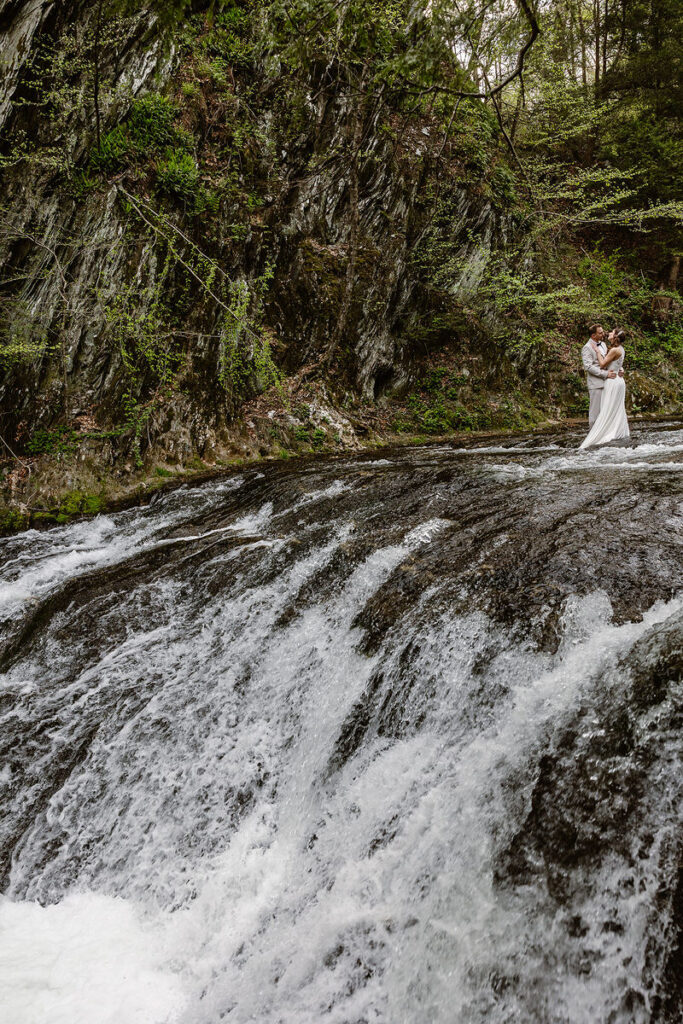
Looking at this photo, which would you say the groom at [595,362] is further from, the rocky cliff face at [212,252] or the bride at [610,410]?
the rocky cliff face at [212,252]

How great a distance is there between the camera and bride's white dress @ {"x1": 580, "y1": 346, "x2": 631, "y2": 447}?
26.5 ft

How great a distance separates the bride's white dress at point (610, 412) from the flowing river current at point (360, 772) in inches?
126

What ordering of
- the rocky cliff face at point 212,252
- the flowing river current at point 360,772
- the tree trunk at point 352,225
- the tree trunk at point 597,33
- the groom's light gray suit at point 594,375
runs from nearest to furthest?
the flowing river current at point 360,772, the rocky cliff face at point 212,252, the groom's light gray suit at point 594,375, the tree trunk at point 352,225, the tree trunk at point 597,33

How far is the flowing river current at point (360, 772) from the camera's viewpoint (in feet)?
7.36

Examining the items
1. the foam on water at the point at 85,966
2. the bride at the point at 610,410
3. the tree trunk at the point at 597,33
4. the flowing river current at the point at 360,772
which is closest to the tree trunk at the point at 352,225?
the bride at the point at 610,410

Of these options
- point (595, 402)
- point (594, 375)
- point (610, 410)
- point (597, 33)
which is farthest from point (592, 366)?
point (597, 33)

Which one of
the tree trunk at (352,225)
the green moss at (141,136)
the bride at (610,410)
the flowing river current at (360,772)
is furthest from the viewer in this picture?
the tree trunk at (352,225)

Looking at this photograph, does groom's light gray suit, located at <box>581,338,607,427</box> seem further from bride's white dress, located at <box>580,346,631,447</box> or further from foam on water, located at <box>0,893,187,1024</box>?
foam on water, located at <box>0,893,187,1024</box>

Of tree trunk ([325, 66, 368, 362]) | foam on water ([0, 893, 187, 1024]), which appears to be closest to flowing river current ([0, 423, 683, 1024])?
foam on water ([0, 893, 187, 1024])

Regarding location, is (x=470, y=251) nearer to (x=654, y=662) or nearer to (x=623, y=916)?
(x=654, y=662)

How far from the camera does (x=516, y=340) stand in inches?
519

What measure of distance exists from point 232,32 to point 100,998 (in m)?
12.3

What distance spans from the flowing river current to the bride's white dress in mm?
3203

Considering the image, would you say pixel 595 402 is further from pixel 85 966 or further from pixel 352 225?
pixel 85 966
